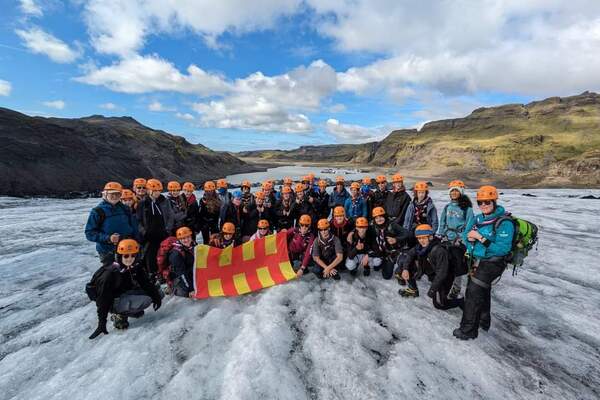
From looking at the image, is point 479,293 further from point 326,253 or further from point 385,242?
point 326,253

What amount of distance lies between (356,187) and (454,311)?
13.0 feet

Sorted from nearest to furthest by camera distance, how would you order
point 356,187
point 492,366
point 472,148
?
point 492,366 → point 356,187 → point 472,148

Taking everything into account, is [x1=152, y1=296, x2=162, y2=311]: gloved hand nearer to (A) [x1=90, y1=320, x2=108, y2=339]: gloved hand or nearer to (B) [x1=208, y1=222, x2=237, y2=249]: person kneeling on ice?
(A) [x1=90, y1=320, x2=108, y2=339]: gloved hand

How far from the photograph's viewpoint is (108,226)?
235 inches

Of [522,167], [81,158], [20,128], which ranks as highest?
[20,128]

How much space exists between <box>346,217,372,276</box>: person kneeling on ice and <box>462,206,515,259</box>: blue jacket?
289 centimetres

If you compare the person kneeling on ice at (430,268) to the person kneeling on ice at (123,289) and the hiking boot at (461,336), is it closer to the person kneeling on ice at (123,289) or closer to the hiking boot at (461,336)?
the hiking boot at (461,336)

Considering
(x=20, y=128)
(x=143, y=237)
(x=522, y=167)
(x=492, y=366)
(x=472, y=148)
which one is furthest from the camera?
(x=472, y=148)

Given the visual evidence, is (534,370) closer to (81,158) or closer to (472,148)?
(81,158)

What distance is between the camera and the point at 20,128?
3447 centimetres

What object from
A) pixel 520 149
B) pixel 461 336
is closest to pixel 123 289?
pixel 461 336

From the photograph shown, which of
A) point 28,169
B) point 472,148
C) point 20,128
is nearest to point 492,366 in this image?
point 28,169

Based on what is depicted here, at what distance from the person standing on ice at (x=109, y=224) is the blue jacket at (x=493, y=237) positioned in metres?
6.24

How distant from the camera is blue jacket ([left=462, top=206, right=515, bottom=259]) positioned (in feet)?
14.3
